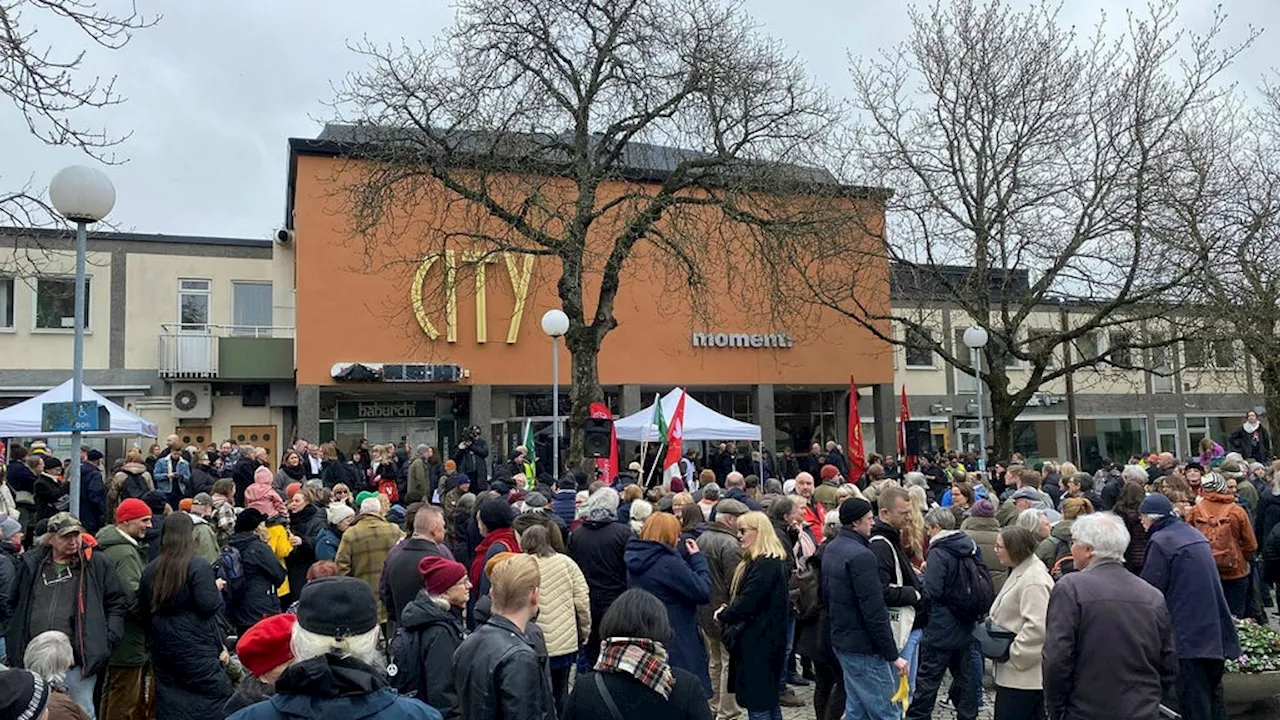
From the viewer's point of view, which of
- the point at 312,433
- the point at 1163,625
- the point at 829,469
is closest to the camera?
the point at 1163,625

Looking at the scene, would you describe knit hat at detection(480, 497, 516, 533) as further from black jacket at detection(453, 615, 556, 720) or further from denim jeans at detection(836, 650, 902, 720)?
black jacket at detection(453, 615, 556, 720)

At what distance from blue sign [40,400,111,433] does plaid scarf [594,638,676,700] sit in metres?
5.29

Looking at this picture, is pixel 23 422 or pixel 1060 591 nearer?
pixel 1060 591

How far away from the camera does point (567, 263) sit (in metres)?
17.5

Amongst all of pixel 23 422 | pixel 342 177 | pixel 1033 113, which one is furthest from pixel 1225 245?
pixel 23 422

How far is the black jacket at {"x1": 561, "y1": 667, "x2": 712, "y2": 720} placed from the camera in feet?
11.5

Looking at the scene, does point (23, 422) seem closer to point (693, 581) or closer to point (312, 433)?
point (312, 433)

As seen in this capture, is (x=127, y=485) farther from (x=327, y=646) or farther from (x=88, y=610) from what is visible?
(x=327, y=646)

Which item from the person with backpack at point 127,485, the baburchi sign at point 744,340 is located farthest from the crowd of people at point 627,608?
the baburchi sign at point 744,340

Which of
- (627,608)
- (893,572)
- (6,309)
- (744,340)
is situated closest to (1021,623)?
(893,572)

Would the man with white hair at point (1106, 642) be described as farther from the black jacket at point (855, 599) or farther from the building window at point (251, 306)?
the building window at point (251, 306)

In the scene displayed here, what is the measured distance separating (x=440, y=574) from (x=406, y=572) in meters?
1.63

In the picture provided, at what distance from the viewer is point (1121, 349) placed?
2138 centimetres

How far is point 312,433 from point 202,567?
57.9ft
